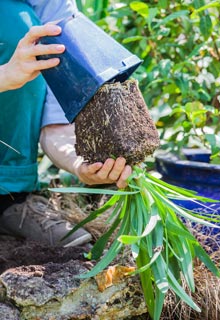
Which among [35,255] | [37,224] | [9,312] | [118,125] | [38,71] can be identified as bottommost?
[37,224]

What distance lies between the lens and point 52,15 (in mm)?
1959

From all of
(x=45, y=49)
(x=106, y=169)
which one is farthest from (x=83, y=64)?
(x=106, y=169)

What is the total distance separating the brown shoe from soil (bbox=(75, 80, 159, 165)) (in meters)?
0.40

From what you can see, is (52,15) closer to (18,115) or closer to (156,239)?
(18,115)

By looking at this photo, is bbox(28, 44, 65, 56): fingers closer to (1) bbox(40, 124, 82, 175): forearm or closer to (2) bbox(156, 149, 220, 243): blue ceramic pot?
(1) bbox(40, 124, 82, 175): forearm

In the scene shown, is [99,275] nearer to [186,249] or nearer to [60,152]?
[186,249]

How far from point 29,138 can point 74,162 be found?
23 centimetres

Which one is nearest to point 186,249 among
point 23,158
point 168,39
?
point 23,158

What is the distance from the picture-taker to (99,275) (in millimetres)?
1449

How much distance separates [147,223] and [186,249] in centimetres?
A: 10

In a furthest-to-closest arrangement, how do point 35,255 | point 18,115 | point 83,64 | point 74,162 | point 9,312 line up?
point 18,115, point 74,162, point 35,255, point 83,64, point 9,312

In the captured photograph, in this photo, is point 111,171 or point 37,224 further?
point 37,224

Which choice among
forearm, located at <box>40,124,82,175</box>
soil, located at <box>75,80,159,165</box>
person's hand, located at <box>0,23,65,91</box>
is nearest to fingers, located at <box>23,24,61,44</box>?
person's hand, located at <box>0,23,65,91</box>

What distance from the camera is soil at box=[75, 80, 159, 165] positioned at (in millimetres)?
1466
